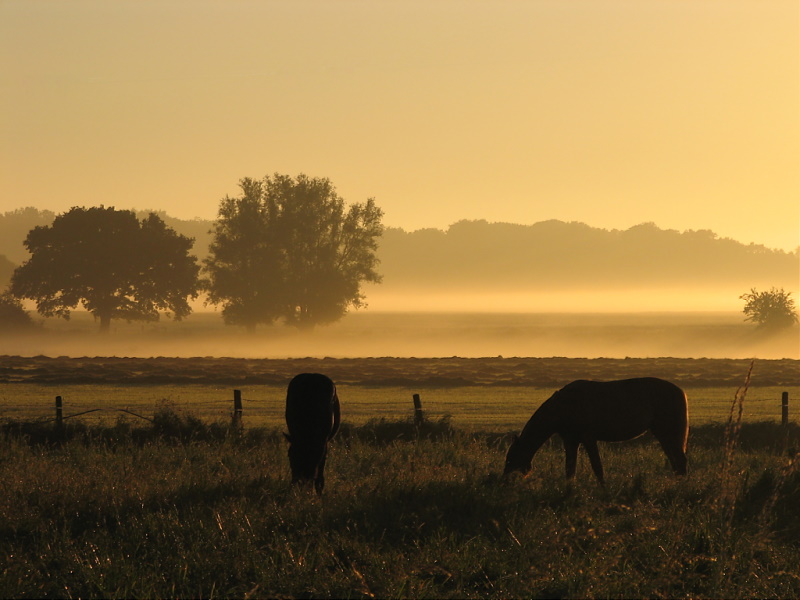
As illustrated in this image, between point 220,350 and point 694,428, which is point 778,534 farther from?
point 220,350

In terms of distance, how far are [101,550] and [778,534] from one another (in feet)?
23.2

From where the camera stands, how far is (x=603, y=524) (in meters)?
9.62

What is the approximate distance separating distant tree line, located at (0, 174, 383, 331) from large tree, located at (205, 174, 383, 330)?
9 centimetres

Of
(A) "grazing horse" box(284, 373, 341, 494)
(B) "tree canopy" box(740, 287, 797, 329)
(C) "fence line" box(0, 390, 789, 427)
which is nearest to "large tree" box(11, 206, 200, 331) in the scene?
(C) "fence line" box(0, 390, 789, 427)

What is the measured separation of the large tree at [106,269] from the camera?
8556 cm

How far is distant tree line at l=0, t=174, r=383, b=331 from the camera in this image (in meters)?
85.7

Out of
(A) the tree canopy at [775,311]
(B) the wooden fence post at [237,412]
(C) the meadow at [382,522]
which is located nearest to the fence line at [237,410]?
(B) the wooden fence post at [237,412]

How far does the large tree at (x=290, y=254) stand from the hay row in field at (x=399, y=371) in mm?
24001

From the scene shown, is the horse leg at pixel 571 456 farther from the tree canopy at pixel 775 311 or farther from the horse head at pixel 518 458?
the tree canopy at pixel 775 311

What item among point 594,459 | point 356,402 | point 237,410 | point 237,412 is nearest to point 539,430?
point 594,459

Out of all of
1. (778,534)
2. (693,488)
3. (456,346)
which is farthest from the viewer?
(456,346)

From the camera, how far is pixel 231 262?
86.6 meters

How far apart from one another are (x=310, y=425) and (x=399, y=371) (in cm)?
3906

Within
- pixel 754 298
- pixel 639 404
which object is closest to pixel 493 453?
pixel 639 404
